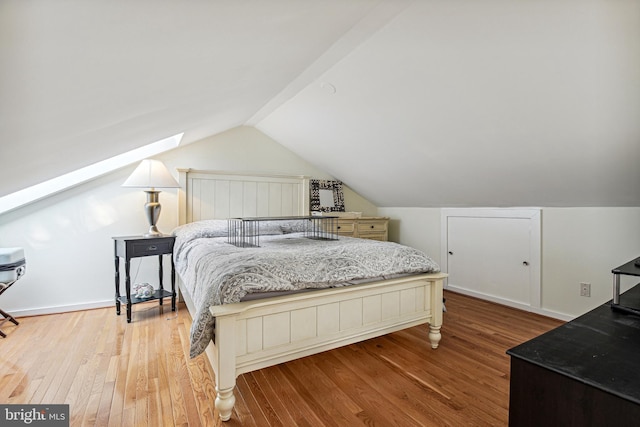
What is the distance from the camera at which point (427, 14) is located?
153 cm

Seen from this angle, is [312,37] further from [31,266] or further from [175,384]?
[31,266]

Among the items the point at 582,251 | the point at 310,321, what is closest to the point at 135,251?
the point at 310,321

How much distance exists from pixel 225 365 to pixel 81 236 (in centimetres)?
251

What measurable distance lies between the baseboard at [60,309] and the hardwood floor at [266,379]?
219mm

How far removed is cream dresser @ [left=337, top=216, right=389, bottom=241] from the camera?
4.12m

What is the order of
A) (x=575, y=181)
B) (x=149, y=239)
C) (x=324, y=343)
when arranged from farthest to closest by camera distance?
1. (x=149, y=239)
2. (x=575, y=181)
3. (x=324, y=343)

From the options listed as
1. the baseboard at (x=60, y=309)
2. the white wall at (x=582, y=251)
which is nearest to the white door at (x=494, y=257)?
the white wall at (x=582, y=251)

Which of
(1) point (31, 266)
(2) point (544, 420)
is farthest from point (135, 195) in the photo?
(2) point (544, 420)

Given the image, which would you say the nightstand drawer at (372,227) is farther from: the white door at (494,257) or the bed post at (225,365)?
A: the bed post at (225,365)

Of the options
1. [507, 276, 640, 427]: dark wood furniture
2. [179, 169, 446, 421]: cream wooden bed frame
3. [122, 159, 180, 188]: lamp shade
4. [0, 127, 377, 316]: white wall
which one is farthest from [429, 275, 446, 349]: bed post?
[0, 127, 377, 316]: white wall

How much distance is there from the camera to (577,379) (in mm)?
695

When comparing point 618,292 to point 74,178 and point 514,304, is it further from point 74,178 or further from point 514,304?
point 74,178

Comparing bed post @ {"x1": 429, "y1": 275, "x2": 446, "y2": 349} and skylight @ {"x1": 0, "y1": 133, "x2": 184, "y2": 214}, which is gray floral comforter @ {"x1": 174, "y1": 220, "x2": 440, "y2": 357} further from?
skylight @ {"x1": 0, "y1": 133, "x2": 184, "y2": 214}

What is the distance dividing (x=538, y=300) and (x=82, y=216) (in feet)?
15.0
